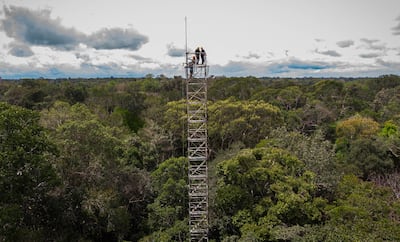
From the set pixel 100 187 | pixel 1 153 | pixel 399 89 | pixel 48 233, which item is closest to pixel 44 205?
pixel 48 233

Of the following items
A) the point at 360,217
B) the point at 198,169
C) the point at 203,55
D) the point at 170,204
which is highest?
the point at 203,55

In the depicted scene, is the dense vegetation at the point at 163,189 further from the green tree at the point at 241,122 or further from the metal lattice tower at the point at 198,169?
the green tree at the point at 241,122

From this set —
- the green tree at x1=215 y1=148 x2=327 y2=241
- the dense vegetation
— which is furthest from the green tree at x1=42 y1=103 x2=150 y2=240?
the green tree at x1=215 y1=148 x2=327 y2=241

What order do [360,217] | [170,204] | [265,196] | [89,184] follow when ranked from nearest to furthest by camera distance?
1. [360,217]
2. [265,196]
3. [89,184]
4. [170,204]

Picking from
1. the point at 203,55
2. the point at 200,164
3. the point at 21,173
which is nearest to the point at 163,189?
the point at 200,164

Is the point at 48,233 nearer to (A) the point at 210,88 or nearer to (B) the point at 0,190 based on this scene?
(B) the point at 0,190

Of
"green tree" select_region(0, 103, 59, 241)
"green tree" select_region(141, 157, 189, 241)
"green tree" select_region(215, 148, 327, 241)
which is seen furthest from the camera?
"green tree" select_region(141, 157, 189, 241)

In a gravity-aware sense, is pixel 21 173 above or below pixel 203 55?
below

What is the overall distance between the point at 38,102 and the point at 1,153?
84.1ft

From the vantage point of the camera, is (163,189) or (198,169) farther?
(163,189)

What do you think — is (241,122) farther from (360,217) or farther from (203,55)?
(360,217)

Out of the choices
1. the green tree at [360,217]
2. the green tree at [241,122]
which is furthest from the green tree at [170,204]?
the green tree at [241,122]

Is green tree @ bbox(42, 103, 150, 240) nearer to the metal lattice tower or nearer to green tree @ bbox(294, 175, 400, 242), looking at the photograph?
the metal lattice tower

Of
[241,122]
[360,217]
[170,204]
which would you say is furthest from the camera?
[241,122]
